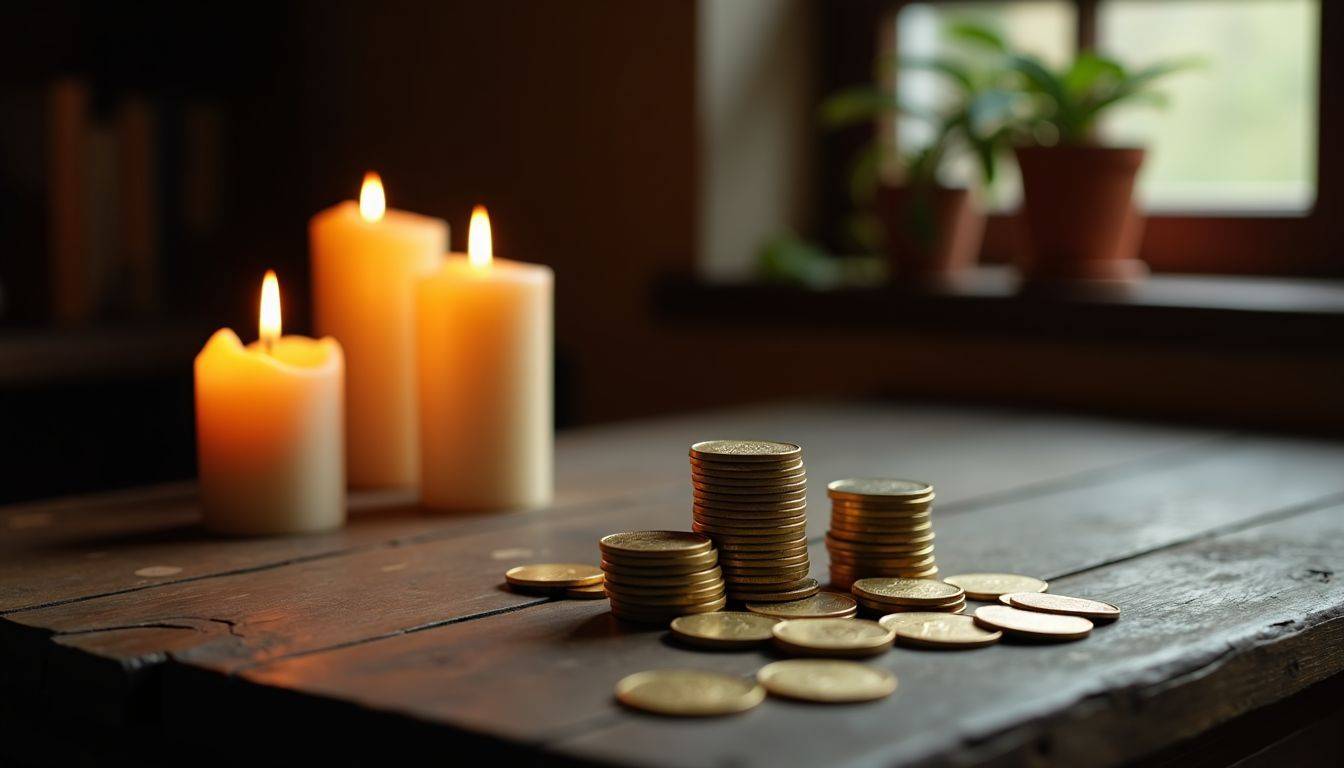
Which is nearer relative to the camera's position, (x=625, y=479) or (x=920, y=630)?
(x=920, y=630)

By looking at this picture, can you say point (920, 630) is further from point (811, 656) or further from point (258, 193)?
point (258, 193)

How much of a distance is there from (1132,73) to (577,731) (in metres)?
1.68

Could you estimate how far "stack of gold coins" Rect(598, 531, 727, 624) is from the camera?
88cm

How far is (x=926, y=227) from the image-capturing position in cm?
218

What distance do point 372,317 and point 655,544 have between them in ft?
1.74

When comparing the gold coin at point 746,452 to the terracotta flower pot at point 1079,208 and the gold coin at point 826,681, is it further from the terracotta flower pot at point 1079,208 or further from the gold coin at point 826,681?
the terracotta flower pot at point 1079,208

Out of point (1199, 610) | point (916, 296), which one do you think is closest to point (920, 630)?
point (1199, 610)

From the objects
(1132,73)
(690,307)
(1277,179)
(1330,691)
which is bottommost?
(1330,691)

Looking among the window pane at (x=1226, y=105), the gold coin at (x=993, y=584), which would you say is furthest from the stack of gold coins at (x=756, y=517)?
the window pane at (x=1226, y=105)

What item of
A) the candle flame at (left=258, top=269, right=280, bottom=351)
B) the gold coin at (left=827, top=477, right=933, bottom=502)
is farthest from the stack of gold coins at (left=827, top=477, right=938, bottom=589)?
the candle flame at (left=258, top=269, right=280, bottom=351)

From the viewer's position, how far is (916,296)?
215 centimetres

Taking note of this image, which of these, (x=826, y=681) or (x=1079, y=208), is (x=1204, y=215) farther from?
(x=826, y=681)

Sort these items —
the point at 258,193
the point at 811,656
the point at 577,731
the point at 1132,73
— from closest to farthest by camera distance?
the point at 577,731, the point at 811,656, the point at 1132,73, the point at 258,193

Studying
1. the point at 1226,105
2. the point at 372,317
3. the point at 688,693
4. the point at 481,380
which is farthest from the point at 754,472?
the point at 1226,105
